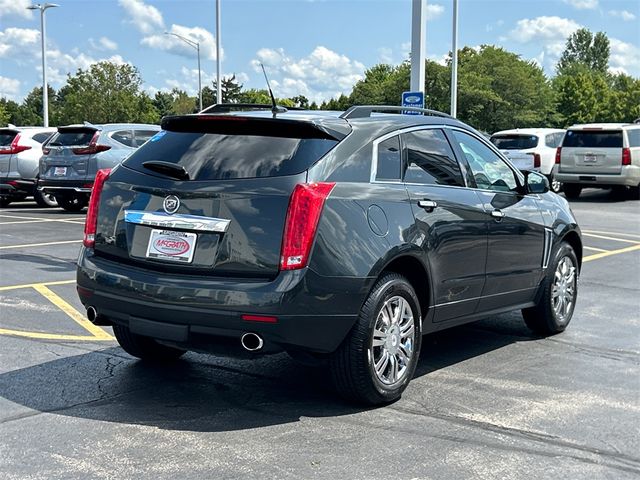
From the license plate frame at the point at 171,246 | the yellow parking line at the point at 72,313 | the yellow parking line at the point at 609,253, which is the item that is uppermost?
the license plate frame at the point at 171,246

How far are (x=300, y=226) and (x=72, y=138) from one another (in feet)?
45.4

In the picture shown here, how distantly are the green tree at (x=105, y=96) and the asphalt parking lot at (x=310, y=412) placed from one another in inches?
2776

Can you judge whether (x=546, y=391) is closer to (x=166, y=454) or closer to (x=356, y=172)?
(x=356, y=172)

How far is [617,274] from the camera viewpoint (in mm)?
10008

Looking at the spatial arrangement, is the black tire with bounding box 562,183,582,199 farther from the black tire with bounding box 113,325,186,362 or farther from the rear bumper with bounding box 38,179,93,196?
the black tire with bounding box 113,325,186,362

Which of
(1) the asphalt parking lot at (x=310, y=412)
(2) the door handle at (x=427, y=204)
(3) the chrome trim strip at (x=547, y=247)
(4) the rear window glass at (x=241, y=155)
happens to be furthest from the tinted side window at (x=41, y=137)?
(2) the door handle at (x=427, y=204)

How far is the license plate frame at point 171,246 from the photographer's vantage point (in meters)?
4.54

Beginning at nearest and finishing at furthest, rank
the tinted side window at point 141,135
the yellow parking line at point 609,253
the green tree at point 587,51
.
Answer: the yellow parking line at point 609,253 → the tinted side window at point 141,135 → the green tree at point 587,51

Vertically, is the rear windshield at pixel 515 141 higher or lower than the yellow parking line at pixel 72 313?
higher

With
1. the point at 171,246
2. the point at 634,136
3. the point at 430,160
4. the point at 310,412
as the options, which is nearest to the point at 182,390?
the point at 310,412

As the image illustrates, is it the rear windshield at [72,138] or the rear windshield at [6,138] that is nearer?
the rear windshield at [72,138]

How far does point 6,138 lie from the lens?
19.1 metres

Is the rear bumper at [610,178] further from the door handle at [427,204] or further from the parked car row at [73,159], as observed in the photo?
the door handle at [427,204]

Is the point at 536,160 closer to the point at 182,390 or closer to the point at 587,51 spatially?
the point at 182,390
